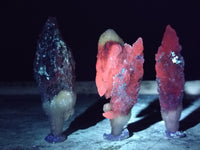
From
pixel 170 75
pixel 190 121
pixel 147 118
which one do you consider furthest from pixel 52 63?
pixel 190 121

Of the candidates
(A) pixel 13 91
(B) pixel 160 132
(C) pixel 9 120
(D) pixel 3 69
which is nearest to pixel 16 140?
(C) pixel 9 120

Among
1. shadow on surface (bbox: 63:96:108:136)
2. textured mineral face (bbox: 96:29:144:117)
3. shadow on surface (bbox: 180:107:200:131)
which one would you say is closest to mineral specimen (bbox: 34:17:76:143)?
textured mineral face (bbox: 96:29:144:117)

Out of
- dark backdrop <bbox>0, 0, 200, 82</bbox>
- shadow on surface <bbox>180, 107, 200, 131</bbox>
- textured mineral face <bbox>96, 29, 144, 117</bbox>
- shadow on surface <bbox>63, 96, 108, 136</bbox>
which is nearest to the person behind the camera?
textured mineral face <bbox>96, 29, 144, 117</bbox>

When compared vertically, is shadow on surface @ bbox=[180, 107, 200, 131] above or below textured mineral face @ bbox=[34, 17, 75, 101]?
below

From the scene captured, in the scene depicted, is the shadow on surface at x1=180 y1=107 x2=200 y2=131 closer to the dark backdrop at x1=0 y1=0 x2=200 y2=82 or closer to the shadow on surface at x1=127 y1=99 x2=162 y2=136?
the shadow on surface at x1=127 y1=99 x2=162 y2=136

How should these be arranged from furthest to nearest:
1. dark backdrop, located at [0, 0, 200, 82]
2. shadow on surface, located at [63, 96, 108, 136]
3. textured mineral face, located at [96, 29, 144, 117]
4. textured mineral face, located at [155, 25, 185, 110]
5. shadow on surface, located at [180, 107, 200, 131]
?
dark backdrop, located at [0, 0, 200, 82], shadow on surface, located at [63, 96, 108, 136], shadow on surface, located at [180, 107, 200, 131], textured mineral face, located at [155, 25, 185, 110], textured mineral face, located at [96, 29, 144, 117]

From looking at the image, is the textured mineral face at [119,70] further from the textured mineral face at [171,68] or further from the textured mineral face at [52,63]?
the textured mineral face at [52,63]

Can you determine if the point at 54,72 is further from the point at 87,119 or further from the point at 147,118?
the point at 147,118
